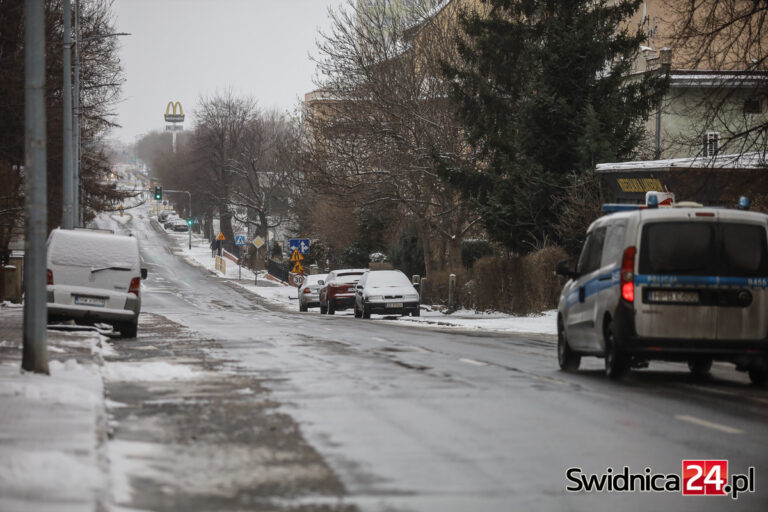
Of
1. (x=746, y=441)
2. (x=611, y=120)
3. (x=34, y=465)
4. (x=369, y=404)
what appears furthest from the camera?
(x=611, y=120)

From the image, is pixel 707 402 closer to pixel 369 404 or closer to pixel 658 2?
pixel 369 404

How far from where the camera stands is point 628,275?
14.6 meters

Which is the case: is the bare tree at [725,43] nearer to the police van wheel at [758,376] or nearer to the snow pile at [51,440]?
the police van wheel at [758,376]

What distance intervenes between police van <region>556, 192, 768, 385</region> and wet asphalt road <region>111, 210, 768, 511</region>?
1.50ft

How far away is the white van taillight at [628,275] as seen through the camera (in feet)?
47.9

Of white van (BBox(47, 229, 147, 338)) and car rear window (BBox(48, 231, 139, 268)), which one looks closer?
white van (BBox(47, 229, 147, 338))

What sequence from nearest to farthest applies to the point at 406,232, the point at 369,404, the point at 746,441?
the point at 746,441 < the point at 369,404 < the point at 406,232

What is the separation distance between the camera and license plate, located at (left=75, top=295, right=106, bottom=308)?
76.0ft

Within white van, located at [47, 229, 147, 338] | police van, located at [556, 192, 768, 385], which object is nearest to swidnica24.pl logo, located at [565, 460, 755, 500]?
police van, located at [556, 192, 768, 385]

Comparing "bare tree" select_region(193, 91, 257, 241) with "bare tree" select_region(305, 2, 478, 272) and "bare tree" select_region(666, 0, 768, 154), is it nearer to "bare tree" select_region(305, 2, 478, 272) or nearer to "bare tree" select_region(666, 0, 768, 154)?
"bare tree" select_region(305, 2, 478, 272)

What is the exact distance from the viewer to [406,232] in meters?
60.8

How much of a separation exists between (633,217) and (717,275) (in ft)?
3.76

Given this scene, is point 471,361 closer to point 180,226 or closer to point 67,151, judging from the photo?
point 67,151

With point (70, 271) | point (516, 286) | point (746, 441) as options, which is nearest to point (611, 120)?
point (516, 286)
